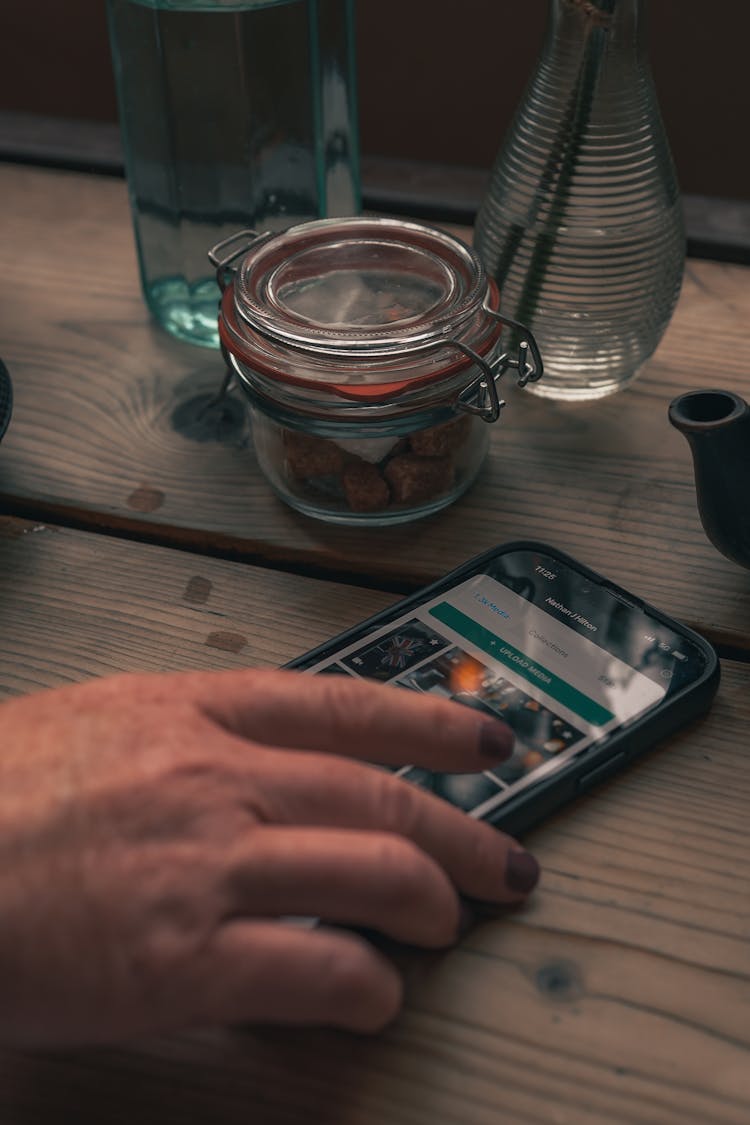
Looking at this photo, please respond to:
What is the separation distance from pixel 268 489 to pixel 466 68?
3.24ft

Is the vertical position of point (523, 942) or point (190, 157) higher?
point (190, 157)

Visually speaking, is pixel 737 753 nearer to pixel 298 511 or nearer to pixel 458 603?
pixel 458 603

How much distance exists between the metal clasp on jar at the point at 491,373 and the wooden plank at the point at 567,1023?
0.61 ft

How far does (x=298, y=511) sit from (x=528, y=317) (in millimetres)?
175

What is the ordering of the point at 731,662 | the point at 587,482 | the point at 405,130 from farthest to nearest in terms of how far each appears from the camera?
the point at 405,130
the point at 587,482
the point at 731,662

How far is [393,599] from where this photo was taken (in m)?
0.59

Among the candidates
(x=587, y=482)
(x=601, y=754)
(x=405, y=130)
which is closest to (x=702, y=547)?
(x=587, y=482)

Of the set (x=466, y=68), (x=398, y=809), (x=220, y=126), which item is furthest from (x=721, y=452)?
(x=466, y=68)

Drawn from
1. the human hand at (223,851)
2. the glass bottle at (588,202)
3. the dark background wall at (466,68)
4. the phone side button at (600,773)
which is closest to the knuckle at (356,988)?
the human hand at (223,851)

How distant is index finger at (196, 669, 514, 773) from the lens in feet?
1.42

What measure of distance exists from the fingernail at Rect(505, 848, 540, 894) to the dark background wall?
3.95ft

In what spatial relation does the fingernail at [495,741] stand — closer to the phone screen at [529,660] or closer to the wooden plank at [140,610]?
the phone screen at [529,660]

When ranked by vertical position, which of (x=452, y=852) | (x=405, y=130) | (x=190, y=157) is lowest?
(x=405, y=130)

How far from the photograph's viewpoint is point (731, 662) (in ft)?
1.80
